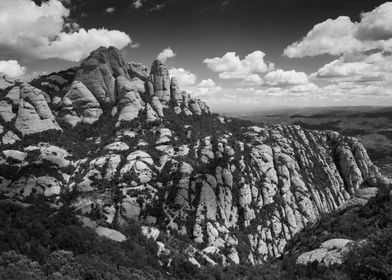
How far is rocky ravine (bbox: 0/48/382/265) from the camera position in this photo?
10369cm

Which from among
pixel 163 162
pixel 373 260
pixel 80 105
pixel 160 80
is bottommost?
pixel 163 162

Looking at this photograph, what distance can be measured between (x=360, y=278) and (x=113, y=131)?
118 metres

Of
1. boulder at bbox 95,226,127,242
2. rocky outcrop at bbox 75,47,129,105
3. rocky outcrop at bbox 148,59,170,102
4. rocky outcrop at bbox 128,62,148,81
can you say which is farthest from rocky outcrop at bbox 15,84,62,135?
boulder at bbox 95,226,127,242

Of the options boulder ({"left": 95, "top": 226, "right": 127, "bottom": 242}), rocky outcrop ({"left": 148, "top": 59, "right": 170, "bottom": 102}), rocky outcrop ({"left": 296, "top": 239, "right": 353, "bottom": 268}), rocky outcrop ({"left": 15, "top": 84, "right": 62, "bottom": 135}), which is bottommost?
boulder ({"left": 95, "top": 226, "right": 127, "bottom": 242})

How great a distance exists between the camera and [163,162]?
12275 cm

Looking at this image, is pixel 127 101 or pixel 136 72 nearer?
pixel 127 101

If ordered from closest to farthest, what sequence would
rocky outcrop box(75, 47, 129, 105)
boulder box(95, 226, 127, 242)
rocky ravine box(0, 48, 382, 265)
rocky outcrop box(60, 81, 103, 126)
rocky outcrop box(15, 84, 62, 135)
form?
boulder box(95, 226, 127, 242), rocky ravine box(0, 48, 382, 265), rocky outcrop box(15, 84, 62, 135), rocky outcrop box(60, 81, 103, 126), rocky outcrop box(75, 47, 129, 105)

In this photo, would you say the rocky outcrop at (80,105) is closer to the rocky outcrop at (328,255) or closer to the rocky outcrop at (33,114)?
the rocky outcrop at (33,114)

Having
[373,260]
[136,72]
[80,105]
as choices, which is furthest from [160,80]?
[373,260]

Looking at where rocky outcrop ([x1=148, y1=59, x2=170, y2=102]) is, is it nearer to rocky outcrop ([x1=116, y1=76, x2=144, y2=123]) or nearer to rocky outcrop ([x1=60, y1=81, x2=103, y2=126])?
rocky outcrop ([x1=116, y1=76, x2=144, y2=123])

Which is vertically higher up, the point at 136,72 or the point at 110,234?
the point at 136,72

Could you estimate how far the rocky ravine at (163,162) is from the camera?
340 feet

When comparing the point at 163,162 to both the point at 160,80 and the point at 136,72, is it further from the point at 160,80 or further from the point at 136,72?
the point at 136,72

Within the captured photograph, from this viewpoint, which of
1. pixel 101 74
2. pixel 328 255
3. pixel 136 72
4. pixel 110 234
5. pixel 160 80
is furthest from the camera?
pixel 136 72
